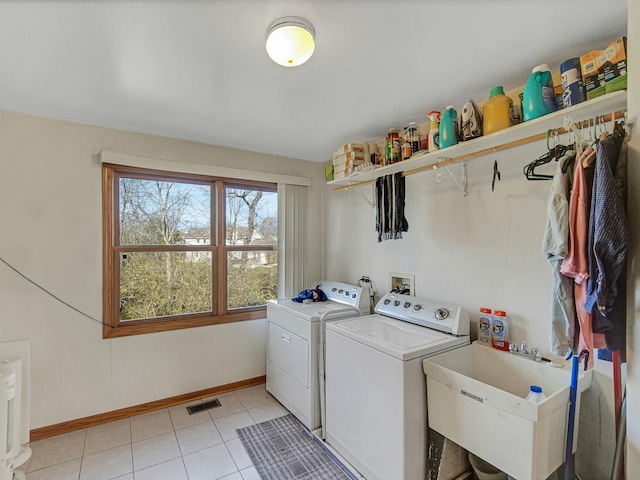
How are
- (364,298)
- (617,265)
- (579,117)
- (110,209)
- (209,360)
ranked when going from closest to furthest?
(617,265)
(579,117)
(110,209)
(364,298)
(209,360)

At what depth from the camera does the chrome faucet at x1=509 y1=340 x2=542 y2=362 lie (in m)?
1.68

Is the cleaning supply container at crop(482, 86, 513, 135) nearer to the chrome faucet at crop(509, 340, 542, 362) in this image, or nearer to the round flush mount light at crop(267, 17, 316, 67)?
the round flush mount light at crop(267, 17, 316, 67)

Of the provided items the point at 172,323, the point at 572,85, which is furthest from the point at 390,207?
the point at 172,323

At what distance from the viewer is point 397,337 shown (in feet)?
6.16

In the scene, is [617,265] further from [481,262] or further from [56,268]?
[56,268]

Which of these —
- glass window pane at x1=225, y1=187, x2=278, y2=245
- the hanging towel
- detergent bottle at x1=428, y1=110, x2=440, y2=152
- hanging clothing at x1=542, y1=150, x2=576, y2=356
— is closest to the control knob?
the hanging towel

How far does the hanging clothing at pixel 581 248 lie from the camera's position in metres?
1.14

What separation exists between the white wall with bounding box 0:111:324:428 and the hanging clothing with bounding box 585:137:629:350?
2838 millimetres

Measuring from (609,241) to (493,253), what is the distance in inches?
36.2

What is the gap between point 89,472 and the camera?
6.26 ft

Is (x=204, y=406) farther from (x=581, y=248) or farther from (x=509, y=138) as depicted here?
(x=509, y=138)

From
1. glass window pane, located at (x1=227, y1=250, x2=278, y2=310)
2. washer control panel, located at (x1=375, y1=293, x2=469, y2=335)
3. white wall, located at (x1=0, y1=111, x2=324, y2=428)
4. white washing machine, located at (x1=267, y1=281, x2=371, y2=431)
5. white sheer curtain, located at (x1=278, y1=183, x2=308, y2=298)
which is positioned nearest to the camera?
washer control panel, located at (x1=375, y1=293, x2=469, y2=335)

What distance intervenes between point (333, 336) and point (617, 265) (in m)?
1.54


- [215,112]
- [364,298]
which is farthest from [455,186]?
[215,112]
